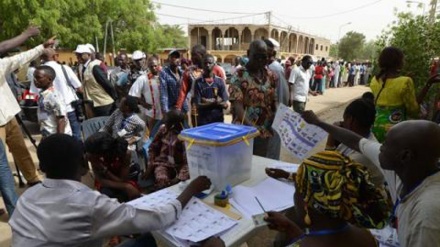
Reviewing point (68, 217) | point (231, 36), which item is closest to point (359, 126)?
point (68, 217)

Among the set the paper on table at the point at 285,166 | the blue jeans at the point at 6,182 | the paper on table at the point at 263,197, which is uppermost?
the paper on table at the point at 285,166

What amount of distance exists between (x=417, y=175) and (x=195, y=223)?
3.38 ft

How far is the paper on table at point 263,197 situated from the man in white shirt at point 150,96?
2877mm

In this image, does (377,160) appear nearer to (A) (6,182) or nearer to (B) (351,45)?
(A) (6,182)

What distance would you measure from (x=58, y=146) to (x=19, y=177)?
10.6 feet

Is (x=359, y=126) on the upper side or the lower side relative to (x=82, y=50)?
lower

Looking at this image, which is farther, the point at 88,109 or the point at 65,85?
the point at 88,109

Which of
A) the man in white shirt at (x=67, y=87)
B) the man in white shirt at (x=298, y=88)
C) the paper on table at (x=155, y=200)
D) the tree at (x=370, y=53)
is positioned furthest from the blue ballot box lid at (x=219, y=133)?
the tree at (x=370, y=53)

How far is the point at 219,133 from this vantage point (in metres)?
1.92

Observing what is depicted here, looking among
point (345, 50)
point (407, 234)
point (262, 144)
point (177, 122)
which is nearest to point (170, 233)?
point (407, 234)

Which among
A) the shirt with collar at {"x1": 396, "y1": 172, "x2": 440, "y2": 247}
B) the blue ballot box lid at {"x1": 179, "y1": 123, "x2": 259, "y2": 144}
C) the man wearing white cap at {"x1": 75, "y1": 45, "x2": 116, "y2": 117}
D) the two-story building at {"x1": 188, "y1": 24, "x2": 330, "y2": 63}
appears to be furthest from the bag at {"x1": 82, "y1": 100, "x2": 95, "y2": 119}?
the two-story building at {"x1": 188, "y1": 24, "x2": 330, "y2": 63}

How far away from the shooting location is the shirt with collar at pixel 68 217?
132 cm

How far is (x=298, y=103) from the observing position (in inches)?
236

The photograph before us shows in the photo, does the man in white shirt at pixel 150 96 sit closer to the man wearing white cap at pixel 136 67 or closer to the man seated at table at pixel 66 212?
the man wearing white cap at pixel 136 67
